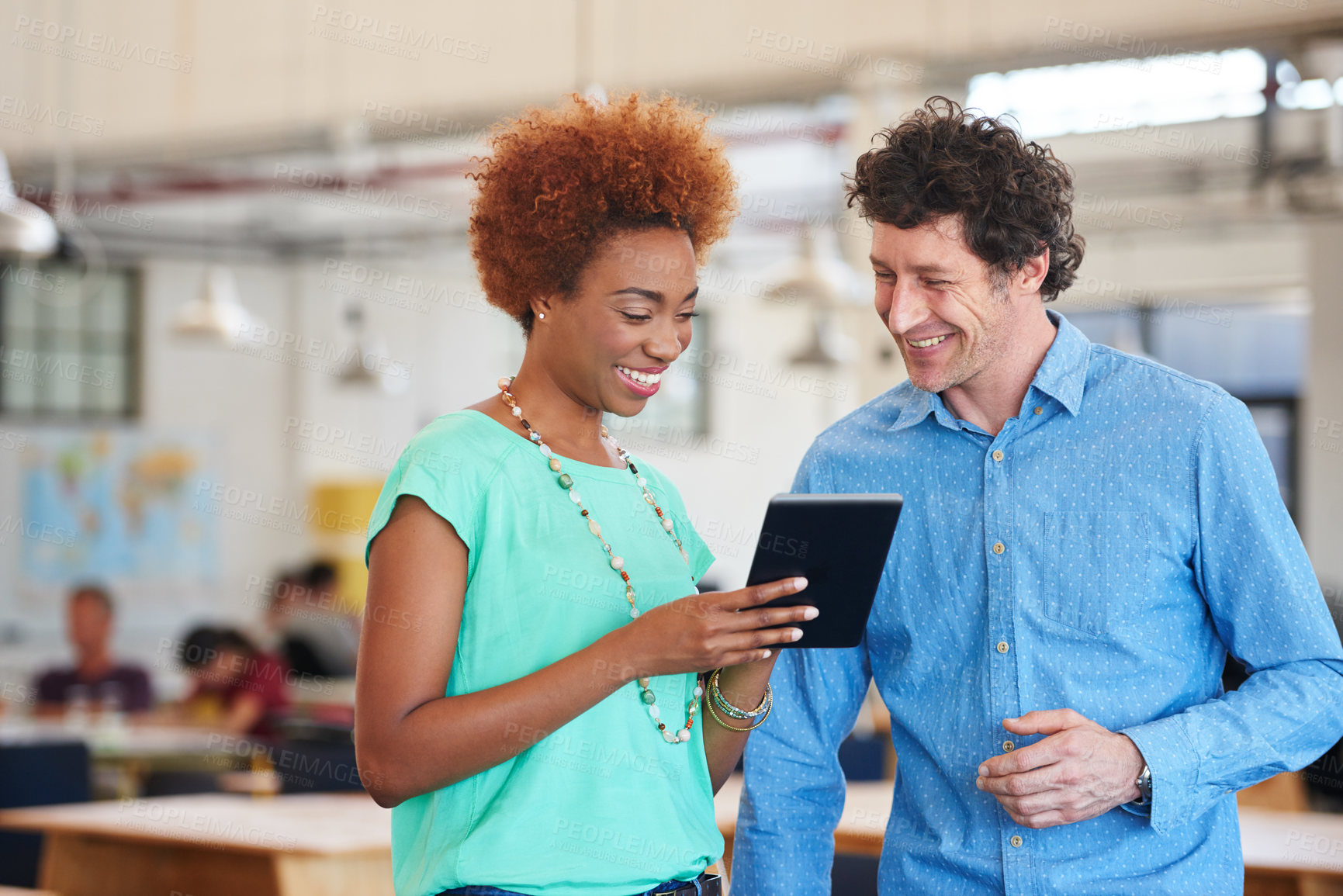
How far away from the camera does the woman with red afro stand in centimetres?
146

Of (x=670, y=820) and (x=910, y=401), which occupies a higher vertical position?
(x=910, y=401)

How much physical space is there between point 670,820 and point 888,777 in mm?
3334

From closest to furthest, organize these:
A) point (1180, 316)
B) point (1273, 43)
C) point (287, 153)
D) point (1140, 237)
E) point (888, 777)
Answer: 1. point (888, 777)
2. point (1273, 43)
3. point (287, 153)
4. point (1140, 237)
5. point (1180, 316)

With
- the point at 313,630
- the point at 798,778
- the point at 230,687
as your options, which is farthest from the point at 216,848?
the point at 313,630

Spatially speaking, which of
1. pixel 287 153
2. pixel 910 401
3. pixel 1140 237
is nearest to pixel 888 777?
pixel 910 401

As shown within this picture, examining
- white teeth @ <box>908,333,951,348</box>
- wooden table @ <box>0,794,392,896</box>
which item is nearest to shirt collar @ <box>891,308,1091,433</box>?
white teeth @ <box>908,333,951,348</box>

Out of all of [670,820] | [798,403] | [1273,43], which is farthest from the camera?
[798,403]

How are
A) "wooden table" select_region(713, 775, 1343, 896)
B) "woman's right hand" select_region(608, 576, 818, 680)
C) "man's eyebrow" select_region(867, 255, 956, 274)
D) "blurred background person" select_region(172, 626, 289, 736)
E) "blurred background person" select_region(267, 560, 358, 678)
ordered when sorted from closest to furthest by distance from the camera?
"woman's right hand" select_region(608, 576, 818, 680) → "man's eyebrow" select_region(867, 255, 956, 274) → "wooden table" select_region(713, 775, 1343, 896) → "blurred background person" select_region(172, 626, 289, 736) → "blurred background person" select_region(267, 560, 358, 678)

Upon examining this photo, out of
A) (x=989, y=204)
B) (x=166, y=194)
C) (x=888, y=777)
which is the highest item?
(x=166, y=194)

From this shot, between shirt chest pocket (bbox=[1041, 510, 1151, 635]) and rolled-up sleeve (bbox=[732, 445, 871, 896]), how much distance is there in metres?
0.33

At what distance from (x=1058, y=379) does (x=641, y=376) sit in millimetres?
584

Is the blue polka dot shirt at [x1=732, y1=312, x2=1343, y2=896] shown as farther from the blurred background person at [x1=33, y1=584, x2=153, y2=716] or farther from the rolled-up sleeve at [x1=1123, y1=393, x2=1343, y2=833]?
the blurred background person at [x1=33, y1=584, x2=153, y2=716]

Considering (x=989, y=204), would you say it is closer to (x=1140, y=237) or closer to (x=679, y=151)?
(x=679, y=151)

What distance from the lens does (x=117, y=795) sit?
5738mm
